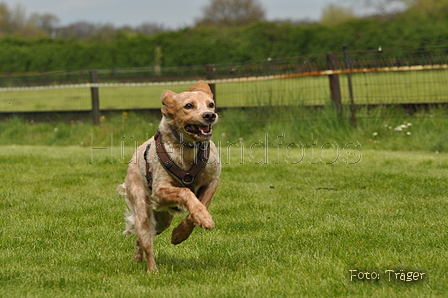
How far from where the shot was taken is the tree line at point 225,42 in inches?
752

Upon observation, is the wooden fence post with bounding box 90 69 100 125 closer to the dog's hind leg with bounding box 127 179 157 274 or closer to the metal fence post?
the metal fence post

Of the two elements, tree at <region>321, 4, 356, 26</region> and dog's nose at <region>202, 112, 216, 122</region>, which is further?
tree at <region>321, 4, 356, 26</region>

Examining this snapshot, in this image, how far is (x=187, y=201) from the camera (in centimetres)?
434

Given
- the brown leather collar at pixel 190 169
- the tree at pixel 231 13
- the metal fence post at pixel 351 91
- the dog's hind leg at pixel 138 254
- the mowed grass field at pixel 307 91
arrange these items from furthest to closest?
the tree at pixel 231 13
the mowed grass field at pixel 307 91
the metal fence post at pixel 351 91
the dog's hind leg at pixel 138 254
the brown leather collar at pixel 190 169

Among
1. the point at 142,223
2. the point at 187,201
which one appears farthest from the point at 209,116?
the point at 142,223

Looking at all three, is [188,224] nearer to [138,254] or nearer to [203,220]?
[203,220]

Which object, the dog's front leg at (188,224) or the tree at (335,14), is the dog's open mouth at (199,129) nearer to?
the dog's front leg at (188,224)

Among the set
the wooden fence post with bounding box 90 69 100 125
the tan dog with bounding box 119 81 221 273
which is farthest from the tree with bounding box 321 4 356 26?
the tan dog with bounding box 119 81 221 273

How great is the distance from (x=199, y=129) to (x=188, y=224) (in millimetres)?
672

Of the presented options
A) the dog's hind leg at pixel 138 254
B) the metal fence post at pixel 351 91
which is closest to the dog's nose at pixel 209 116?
the dog's hind leg at pixel 138 254

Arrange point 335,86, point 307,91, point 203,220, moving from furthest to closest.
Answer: point 307,91 → point 335,86 → point 203,220

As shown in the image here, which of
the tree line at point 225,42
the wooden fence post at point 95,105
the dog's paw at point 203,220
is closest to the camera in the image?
the dog's paw at point 203,220

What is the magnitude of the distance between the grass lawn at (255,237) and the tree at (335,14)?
A: 304 inches

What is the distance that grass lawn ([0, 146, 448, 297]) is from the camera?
4148mm
